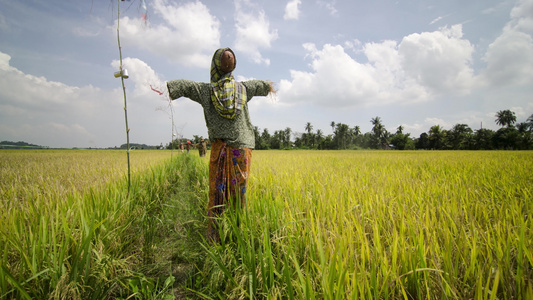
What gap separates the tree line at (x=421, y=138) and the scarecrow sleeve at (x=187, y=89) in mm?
51437

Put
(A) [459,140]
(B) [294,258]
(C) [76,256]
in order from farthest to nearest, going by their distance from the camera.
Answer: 1. (A) [459,140]
2. (C) [76,256]
3. (B) [294,258]

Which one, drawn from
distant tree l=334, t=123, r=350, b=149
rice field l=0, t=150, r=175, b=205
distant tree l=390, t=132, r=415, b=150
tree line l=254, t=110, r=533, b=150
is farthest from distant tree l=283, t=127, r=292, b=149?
rice field l=0, t=150, r=175, b=205

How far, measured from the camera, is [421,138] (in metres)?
52.7

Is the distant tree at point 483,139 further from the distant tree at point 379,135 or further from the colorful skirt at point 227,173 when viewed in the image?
the colorful skirt at point 227,173

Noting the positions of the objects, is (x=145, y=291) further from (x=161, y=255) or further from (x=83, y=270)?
(x=161, y=255)

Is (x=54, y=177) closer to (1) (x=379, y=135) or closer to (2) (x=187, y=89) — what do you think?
(2) (x=187, y=89)

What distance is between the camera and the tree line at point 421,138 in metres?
35.6

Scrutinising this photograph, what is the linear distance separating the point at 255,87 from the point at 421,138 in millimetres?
64870

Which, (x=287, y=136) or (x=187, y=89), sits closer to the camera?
(x=187, y=89)

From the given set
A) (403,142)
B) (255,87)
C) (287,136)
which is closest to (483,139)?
(403,142)

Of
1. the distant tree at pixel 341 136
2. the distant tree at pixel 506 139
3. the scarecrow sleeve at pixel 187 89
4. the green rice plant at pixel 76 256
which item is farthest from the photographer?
the distant tree at pixel 341 136

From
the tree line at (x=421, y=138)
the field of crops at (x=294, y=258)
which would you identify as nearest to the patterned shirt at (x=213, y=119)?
the field of crops at (x=294, y=258)

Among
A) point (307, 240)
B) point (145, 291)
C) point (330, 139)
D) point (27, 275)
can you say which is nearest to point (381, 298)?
point (307, 240)

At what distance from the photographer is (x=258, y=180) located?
3242 millimetres
